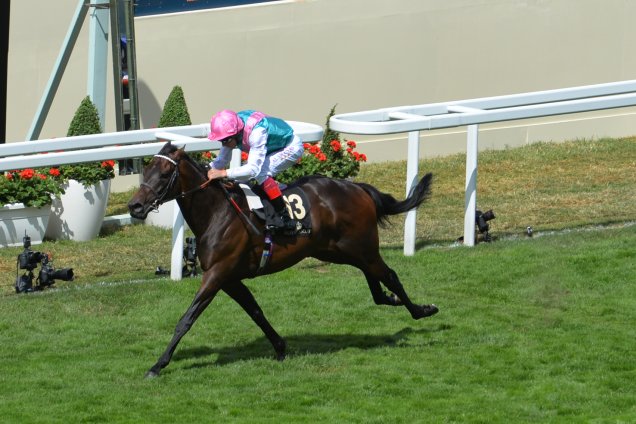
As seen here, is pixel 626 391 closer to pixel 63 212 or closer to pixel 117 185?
pixel 63 212

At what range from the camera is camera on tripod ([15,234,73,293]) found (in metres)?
10.8

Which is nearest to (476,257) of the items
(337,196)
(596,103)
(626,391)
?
(596,103)

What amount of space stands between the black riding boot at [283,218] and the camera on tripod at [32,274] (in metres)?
2.56

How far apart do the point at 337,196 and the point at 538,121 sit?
26.7 feet

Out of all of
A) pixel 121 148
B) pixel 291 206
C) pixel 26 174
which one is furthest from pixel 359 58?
pixel 291 206

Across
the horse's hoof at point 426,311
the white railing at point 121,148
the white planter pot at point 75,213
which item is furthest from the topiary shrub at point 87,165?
the horse's hoof at point 426,311

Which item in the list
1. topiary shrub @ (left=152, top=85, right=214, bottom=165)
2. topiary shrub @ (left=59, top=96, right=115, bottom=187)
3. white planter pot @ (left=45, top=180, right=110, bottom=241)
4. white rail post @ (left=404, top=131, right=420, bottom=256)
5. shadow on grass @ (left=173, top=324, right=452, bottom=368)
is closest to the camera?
shadow on grass @ (left=173, top=324, right=452, bottom=368)

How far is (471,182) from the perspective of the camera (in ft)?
38.6

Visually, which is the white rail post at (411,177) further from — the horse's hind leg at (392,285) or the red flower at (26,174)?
the red flower at (26,174)

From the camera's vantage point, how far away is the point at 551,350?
9.08 meters

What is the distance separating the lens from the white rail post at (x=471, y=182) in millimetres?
11742

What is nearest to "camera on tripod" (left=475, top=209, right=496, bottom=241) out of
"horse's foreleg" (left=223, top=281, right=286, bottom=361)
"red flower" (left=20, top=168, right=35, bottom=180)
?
"horse's foreleg" (left=223, top=281, right=286, bottom=361)

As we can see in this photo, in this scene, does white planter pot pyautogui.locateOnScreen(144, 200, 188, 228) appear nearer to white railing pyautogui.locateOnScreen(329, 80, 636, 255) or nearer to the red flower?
the red flower

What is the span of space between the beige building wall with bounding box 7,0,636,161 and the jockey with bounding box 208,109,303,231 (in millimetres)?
6540
